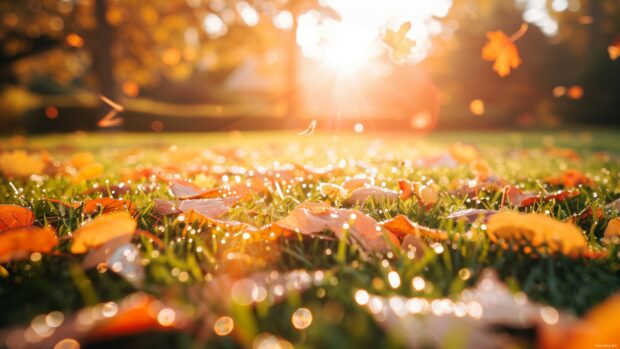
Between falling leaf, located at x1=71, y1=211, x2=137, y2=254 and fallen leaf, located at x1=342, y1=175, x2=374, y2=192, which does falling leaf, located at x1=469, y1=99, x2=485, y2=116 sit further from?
falling leaf, located at x1=71, y1=211, x2=137, y2=254

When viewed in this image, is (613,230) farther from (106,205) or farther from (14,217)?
(14,217)

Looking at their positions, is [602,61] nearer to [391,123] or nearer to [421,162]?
[391,123]

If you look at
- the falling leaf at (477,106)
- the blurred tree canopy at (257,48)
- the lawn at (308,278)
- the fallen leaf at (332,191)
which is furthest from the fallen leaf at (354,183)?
the blurred tree canopy at (257,48)

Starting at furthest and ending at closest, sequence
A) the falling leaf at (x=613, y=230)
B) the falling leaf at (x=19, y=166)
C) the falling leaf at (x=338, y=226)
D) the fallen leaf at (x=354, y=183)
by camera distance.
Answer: the falling leaf at (x=19, y=166) < the fallen leaf at (x=354, y=183) < the falling leaf at (x=613, y=230) < the falling leaf at (x=338, y=226)

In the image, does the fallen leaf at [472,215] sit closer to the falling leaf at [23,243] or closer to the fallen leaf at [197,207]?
the fallen leaf at [197,207]

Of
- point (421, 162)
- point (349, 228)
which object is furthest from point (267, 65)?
point (349, 228)

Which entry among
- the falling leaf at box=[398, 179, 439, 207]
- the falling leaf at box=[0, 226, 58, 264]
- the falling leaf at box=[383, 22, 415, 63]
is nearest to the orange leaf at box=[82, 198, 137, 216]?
the falling leaf at box=[0, 226, 58, 264]

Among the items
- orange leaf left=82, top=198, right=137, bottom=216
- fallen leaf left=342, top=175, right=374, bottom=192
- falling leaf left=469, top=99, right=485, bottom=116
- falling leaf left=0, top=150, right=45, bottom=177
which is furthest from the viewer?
falling leaf left=469, top=99, right=485, bottom=116
